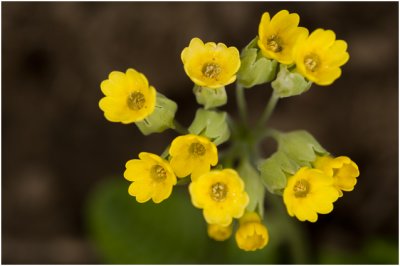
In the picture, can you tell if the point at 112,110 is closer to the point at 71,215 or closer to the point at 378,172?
the point at 71,215

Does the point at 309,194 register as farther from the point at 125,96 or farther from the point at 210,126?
the point at 125,96

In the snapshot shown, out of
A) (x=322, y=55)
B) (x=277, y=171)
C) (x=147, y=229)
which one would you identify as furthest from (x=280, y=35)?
(x=147, y=229)

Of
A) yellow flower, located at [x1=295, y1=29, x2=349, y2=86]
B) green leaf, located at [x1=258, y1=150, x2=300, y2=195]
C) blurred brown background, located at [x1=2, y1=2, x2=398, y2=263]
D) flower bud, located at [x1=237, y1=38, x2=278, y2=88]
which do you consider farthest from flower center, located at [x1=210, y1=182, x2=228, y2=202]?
blurred brown background, located at [x1=2, y1=2, x2=398, y2=263]

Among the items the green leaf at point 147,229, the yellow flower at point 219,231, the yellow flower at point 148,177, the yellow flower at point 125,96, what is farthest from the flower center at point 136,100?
the green leaf at point 147,229


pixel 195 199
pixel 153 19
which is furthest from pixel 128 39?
pixel 195 199

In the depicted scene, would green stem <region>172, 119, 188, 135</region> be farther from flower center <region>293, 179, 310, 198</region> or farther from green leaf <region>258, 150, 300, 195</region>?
flower center <region>293, 179, 310, 198</region>

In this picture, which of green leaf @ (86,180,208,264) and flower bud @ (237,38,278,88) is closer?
flower bud @ (237,38,278,88)

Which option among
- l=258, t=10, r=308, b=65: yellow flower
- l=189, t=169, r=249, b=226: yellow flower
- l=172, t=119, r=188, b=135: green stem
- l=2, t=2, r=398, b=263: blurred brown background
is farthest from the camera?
l=2, t=2, r=398, b=263: blurred brown background
